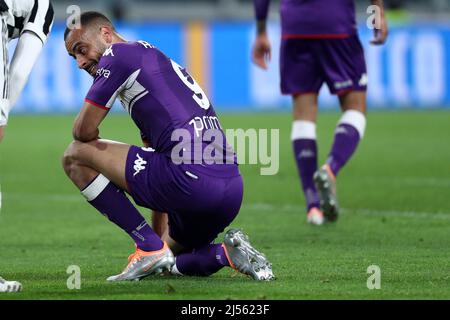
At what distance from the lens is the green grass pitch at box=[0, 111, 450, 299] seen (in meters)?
5.09

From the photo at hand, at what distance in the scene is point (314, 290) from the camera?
4.99 meters

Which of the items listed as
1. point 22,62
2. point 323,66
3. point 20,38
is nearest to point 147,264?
point 22,62

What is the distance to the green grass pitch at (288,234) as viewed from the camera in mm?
5094

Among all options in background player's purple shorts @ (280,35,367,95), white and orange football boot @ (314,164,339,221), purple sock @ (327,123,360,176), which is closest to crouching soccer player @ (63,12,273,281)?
white and orange football boot @ (314,164,339,221)

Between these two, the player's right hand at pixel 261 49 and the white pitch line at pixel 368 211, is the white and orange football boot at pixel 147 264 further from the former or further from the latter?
the player's right hand at pixel 261 49

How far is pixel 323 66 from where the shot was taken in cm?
812

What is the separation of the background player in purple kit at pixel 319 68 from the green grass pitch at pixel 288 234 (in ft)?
1.87

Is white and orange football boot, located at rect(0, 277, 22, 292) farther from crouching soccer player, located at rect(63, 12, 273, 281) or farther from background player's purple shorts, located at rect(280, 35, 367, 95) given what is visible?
background player's purple shorts, located at rect(280, 35, 367, 95)

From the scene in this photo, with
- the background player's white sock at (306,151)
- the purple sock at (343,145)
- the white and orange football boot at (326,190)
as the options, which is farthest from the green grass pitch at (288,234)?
the purple sock at (343,145)

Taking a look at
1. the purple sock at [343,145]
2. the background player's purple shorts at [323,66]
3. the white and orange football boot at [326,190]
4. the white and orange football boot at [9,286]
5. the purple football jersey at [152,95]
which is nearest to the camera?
the white and orange football boot at [9,286]

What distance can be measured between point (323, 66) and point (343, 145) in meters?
0.61

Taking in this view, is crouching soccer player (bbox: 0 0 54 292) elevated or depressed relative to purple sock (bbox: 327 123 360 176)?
elevated

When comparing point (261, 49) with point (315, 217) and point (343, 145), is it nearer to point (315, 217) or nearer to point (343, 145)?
point (343, 145)
